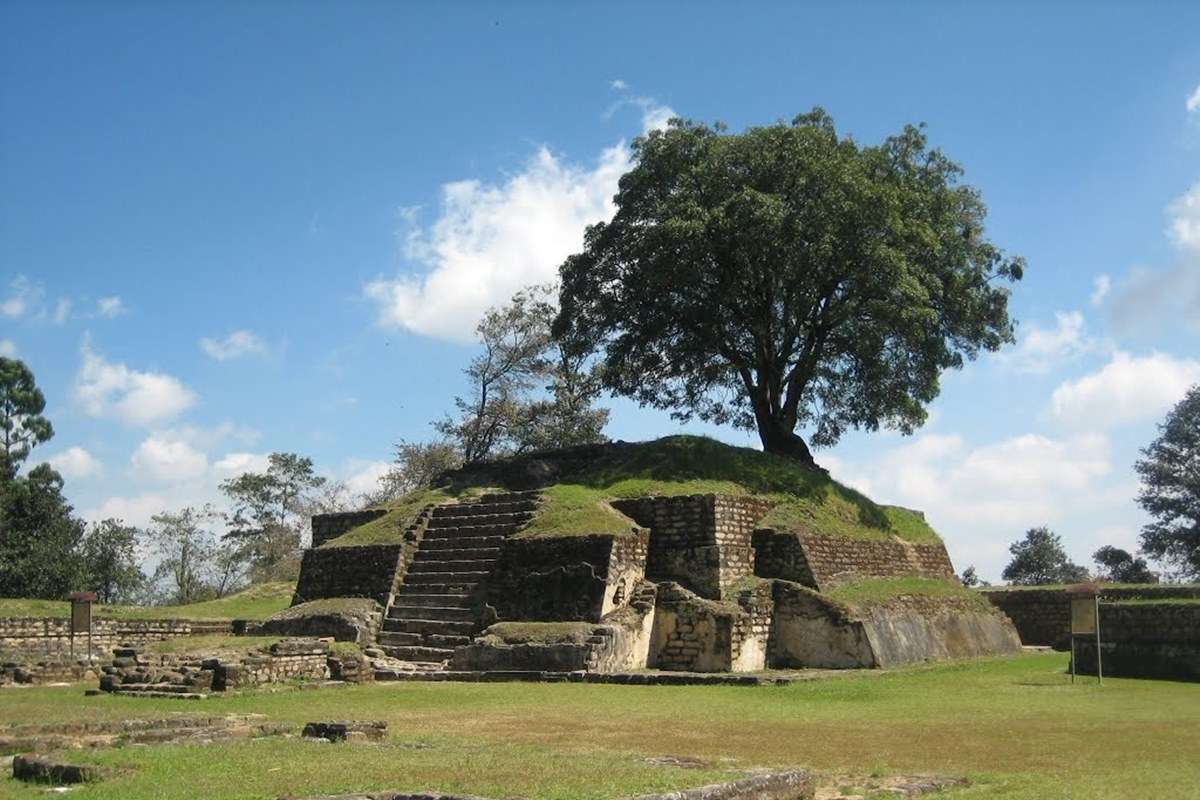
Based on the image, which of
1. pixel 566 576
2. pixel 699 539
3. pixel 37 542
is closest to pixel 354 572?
pixel 566 576

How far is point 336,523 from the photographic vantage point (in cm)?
2433

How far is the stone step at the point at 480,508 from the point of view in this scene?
819 inches

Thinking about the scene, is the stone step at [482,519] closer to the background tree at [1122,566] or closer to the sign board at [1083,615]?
the sign board at [1083,615]

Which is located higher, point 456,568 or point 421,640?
point 456,568

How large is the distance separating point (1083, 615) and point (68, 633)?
17.2 m

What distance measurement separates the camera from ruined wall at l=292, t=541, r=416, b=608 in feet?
66.3

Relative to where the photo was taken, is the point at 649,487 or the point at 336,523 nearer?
the point at 649,487

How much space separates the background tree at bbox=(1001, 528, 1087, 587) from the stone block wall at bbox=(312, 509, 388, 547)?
35.9 m

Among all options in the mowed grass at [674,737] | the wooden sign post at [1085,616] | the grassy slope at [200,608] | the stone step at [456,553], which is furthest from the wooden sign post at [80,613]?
the wooden sign post at [1085,616]

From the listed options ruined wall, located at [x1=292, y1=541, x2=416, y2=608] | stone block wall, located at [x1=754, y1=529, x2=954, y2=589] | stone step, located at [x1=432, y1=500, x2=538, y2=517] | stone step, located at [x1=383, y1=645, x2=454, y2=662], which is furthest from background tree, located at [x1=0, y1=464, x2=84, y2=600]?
stone block wall, located at [x1=754, y1=529, x2=954, y2=589]

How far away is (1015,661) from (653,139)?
534 inches

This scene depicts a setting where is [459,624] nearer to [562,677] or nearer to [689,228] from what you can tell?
[562,677]

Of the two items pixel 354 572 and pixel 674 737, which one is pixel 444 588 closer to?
pixel 354 572

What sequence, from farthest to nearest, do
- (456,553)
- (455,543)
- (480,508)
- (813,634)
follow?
(480,508), (455,543), (456,553), (813,634)
